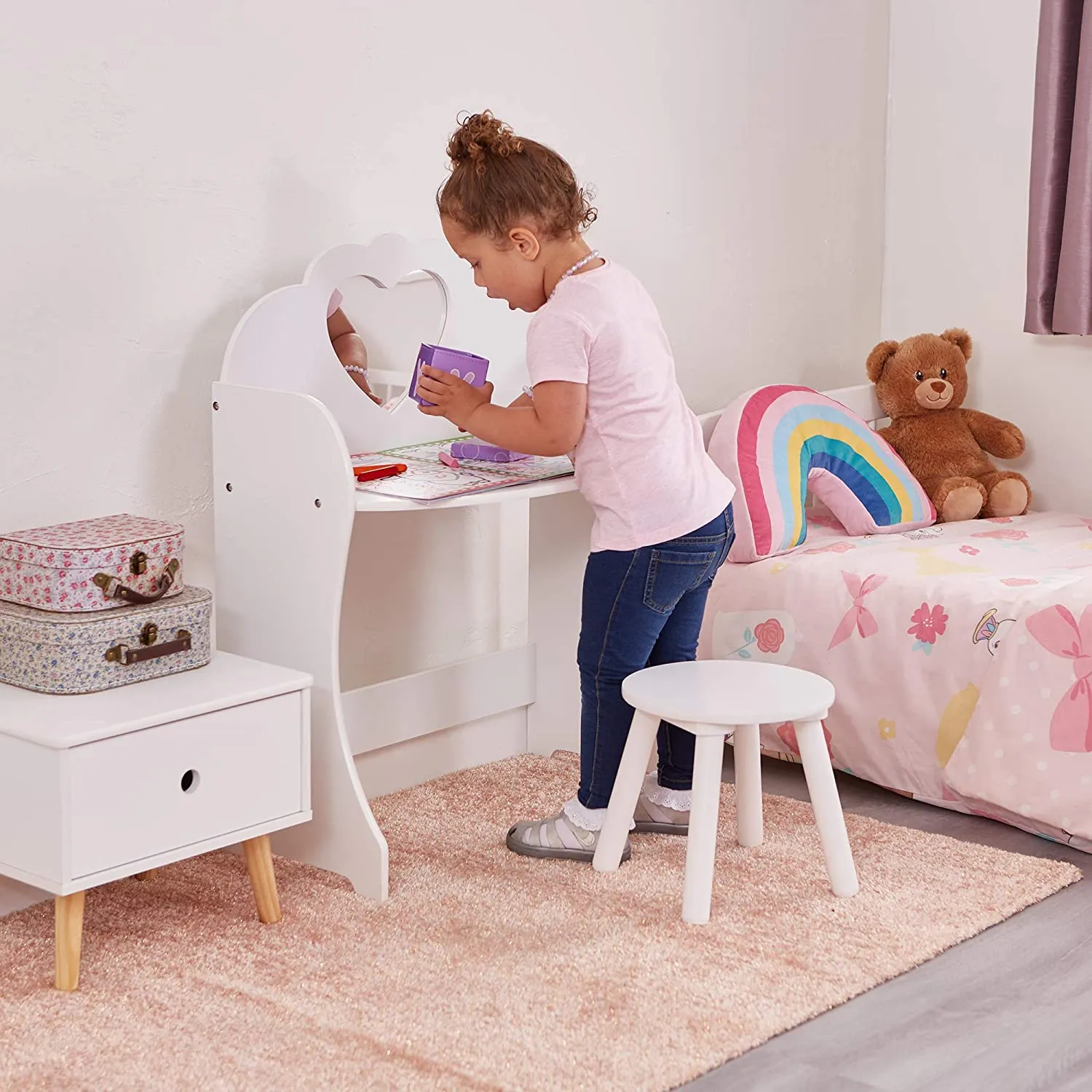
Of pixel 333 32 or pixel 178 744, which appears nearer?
pixel 178 744

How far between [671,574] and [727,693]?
0.21 meters

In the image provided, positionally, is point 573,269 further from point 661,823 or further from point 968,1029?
point 968,1029

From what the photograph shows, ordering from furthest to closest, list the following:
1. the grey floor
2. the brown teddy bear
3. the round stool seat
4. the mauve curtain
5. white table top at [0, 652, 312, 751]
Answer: the brown teddy bear
the mauve curtain
the round stool seat
white table top at [0, 652, 312, 751]
the grey floor

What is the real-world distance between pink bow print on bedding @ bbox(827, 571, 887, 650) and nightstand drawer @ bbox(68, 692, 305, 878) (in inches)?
39.2

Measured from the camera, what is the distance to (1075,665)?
224 centimetres

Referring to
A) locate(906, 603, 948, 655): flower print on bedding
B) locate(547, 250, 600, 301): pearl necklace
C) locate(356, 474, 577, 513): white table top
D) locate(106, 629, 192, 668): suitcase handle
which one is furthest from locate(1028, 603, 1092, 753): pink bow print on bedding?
locate(106, 629, 192, 668): suitcase handle

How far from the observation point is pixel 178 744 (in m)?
1.78

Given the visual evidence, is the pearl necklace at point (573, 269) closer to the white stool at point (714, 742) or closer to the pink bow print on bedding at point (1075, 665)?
the white stool at point (714, 742)

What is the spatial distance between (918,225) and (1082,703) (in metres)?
1.45

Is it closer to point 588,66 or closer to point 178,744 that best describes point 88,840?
point 178,744

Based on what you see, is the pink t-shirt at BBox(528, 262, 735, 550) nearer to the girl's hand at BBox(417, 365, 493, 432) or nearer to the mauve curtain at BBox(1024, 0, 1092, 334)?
the girl's hand at BBox(417, 365, 493, 432)

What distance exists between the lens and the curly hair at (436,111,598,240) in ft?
6.48

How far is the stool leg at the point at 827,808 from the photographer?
200 centimetres

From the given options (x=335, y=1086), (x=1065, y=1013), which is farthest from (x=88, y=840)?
(x=1065, y=1013)
